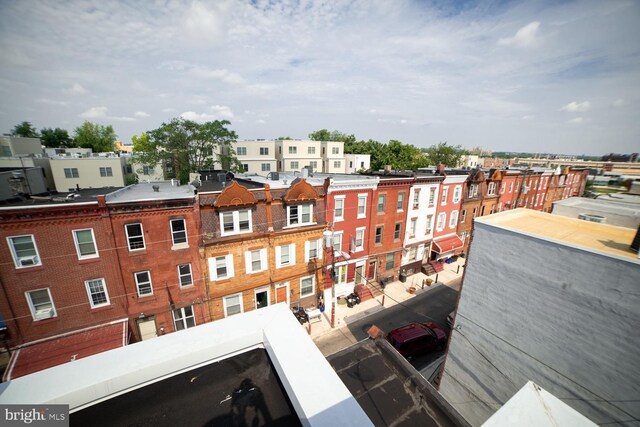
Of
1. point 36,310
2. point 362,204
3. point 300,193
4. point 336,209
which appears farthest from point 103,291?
point 362,204

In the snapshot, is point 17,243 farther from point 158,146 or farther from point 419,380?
point 158,146

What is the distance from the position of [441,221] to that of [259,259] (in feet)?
79.4

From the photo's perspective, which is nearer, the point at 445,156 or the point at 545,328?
the point at 545,328

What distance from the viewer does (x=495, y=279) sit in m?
11.2

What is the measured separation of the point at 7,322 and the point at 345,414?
20428 millimetres

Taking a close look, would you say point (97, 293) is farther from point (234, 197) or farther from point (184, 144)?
point (184, 144)

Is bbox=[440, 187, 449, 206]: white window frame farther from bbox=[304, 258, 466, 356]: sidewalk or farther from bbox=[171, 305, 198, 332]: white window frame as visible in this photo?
bbox=[171, 305, 198, 332]: white window frame

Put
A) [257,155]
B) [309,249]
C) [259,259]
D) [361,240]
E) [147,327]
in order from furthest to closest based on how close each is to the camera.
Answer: [257,155]
[361,240]
[309,249]
[259,259]
[147,327]

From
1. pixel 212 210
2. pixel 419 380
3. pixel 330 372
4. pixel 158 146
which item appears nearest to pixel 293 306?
pixel 212 210

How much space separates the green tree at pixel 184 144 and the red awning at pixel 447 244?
38.8 m

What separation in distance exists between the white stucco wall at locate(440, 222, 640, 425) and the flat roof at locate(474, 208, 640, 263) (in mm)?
1030

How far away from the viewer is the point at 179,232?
17.5 metres

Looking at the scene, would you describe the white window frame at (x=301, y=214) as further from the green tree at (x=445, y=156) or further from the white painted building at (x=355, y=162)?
the green tree at (x=445, y=156)

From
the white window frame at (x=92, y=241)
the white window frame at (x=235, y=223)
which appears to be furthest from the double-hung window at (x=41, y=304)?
the white window frame at (x=235, y=223)
